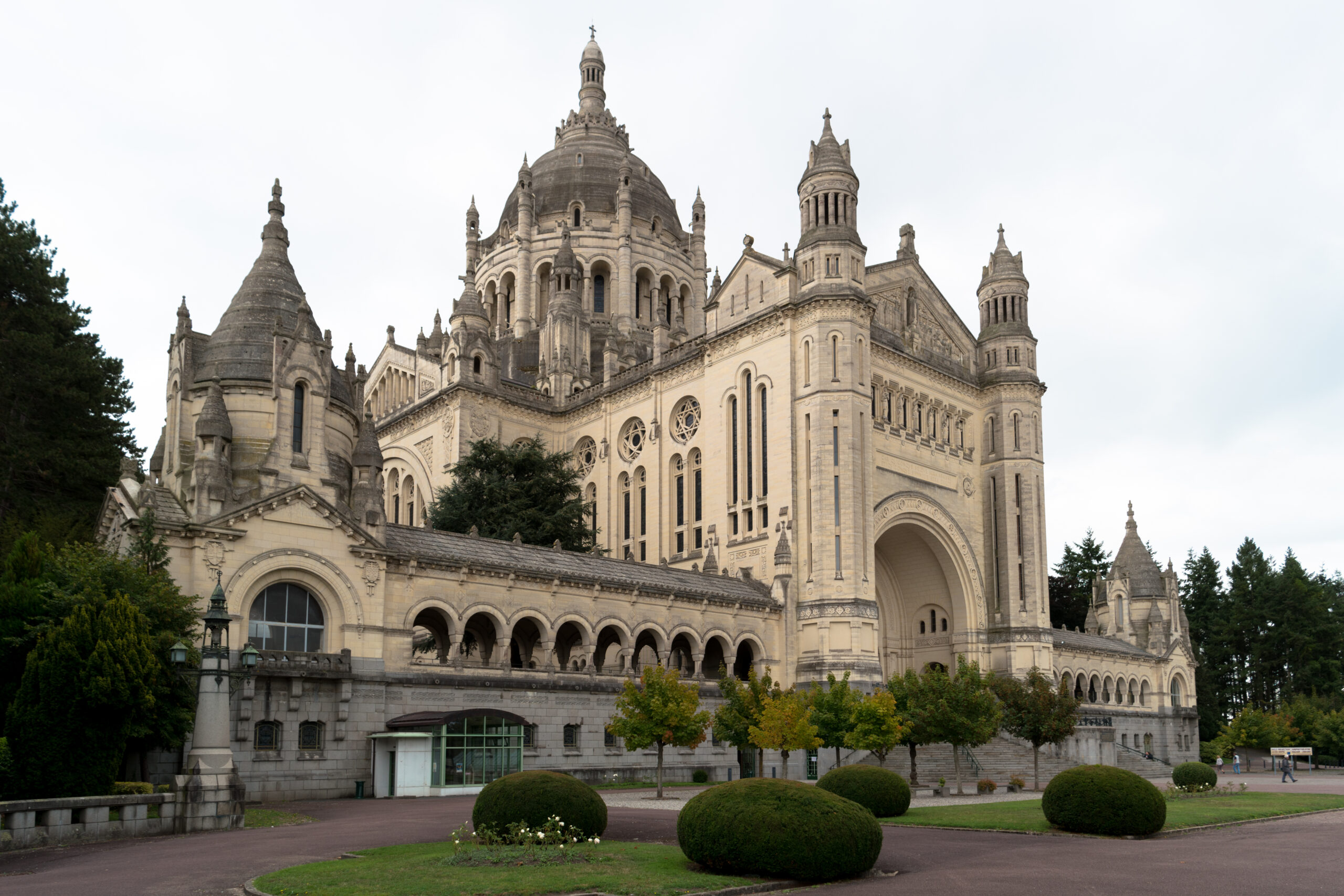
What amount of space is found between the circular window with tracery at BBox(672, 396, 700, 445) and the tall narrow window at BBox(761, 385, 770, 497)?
5.11 metres

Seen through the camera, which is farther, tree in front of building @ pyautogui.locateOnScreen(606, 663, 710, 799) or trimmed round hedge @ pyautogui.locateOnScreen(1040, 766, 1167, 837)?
tree in front of building @ pyautogui.locateOnScreen(606, 663, 710, 799)

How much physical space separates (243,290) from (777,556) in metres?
25.3

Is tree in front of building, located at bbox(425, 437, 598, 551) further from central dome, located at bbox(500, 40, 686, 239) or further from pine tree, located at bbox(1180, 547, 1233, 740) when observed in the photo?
pine tree, located at bbox(1180, 547, 1233, 740)

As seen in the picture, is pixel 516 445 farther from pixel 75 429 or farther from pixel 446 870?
pixel 446 870

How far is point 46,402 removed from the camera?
46.0m

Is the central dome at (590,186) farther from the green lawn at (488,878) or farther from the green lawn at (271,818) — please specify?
the green lawn at (488,878)

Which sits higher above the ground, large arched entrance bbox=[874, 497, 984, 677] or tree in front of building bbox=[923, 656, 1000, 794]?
large arched entrance bbox=[874, 497, 984, 677]

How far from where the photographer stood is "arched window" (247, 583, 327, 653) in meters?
33.6

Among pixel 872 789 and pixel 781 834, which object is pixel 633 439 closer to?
pixel 872 789

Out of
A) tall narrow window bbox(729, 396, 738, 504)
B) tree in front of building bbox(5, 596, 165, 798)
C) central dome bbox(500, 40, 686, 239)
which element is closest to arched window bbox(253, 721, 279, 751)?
tree in front of building bbox(5, 596, 165, 798)

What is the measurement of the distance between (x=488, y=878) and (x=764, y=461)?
38.4m

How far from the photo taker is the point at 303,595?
115ft

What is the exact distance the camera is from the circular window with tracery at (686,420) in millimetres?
58656

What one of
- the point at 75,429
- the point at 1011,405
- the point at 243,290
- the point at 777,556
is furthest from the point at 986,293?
the point at 75,429
